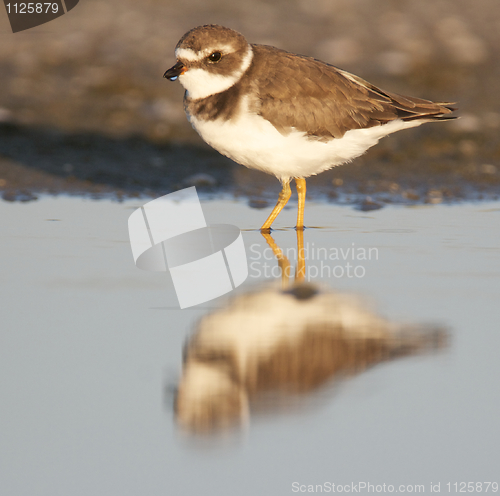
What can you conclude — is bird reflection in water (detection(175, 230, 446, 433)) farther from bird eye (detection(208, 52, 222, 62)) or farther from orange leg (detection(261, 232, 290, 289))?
bird eye (detection(208, 52, 222, 62))

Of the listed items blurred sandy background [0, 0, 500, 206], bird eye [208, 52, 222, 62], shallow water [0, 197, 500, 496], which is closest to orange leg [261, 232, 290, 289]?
shallow water [0, 197, 500, 496]

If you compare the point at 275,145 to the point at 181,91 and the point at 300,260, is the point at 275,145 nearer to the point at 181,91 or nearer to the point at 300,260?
the point at 300,260

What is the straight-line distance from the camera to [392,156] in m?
8.84

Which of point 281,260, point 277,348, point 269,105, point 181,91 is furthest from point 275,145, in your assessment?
point 181,91

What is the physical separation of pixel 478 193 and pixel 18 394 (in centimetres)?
548

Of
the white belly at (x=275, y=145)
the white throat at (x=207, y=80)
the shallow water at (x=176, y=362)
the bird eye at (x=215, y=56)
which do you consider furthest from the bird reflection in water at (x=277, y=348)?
the bird eye at (x=215, y=56)

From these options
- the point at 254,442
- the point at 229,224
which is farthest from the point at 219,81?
the point at 254,442

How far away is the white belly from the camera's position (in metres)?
5.71

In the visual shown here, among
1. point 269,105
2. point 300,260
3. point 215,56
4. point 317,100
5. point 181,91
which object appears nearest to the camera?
point 300,260

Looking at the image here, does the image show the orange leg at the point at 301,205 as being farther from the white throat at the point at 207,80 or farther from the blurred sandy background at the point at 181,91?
the white throat at the point at 207,80

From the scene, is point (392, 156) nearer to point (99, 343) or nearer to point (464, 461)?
point (99, 343)

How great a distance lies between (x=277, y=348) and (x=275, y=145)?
2.40 m

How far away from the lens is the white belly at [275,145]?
18.7 ft

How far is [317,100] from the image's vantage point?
242 inches
